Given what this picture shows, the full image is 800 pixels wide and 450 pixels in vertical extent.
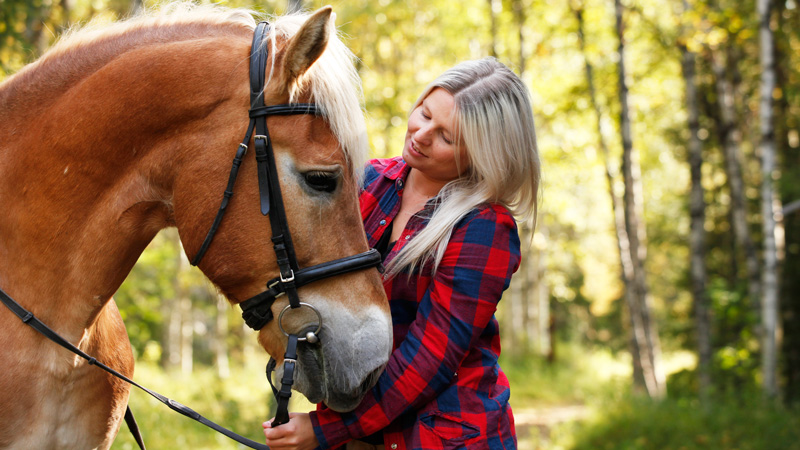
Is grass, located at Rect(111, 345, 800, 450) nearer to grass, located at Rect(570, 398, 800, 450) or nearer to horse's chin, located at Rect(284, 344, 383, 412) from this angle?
grass, located at Rect(570, 398, 800, 450)

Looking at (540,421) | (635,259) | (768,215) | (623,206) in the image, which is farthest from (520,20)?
(540,421)

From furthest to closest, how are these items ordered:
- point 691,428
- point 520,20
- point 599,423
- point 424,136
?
point 520,20 → point 599,423 → point 691,428 → point 424,136

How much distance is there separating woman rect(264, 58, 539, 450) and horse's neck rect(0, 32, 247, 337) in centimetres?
76

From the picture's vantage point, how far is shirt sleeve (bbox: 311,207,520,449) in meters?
1.87

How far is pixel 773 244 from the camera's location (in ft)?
26.1

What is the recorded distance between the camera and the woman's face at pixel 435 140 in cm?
213

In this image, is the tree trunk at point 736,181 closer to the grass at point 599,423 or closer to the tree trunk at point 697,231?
the tree trunk at point 697,231

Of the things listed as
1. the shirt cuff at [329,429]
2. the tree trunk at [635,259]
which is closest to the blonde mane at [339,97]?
the shirt cuff at [329,429]

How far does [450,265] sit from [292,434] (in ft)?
2.47

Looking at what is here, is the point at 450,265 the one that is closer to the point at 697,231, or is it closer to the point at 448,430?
the point at 448,430

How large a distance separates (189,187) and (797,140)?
1549 cm

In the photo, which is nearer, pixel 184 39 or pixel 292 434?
pixel 292 434

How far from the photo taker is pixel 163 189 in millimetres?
1993

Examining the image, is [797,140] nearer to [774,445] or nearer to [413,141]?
[774,445]
